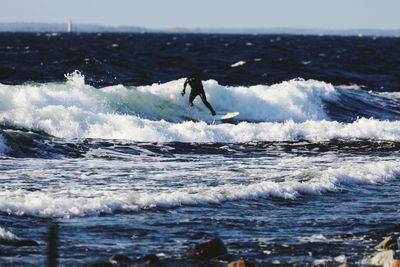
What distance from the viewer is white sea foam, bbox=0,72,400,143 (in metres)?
17.7

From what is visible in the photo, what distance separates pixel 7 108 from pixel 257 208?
12.6 metres

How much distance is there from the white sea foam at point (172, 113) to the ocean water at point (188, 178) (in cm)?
6

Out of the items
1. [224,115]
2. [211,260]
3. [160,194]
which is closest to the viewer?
[211,260]

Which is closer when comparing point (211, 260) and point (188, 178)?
point (211, 260)

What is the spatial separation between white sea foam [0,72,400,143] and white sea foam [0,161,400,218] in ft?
17.3

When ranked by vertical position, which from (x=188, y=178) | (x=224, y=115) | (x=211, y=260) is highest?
(x=211, y=260)

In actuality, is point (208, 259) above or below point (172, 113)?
above

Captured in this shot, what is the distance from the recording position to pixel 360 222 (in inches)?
344

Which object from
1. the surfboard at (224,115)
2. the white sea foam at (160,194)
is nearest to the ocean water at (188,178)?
the white sea foam at (160,194)

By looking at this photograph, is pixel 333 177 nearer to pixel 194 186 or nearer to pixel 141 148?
pixel 194 186

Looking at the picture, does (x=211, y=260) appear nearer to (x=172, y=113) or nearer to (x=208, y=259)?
(x=208, y=259)

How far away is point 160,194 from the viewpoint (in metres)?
10.0

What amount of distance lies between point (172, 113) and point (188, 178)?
12.2 meters

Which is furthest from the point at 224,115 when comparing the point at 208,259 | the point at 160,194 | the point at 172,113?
the point at 208,259
